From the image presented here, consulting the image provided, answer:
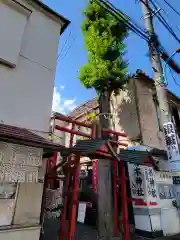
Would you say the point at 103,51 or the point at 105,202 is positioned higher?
the point at 103,51

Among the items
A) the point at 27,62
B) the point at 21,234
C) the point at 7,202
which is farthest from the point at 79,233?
the point at 27,62

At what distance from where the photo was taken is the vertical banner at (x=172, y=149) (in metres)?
7.92

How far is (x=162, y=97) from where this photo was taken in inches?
368

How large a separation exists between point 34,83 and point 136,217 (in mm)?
7878

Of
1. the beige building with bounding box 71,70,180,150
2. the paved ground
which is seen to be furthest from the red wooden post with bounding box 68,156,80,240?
the beige building with bounding box 71,70,180,150

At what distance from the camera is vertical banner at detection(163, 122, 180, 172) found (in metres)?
7.92

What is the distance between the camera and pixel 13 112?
6355 mm

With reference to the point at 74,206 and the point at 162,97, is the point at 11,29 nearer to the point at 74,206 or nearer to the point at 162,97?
the point at 74,206

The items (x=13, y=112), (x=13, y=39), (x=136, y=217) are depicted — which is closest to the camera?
(x=13, y=112)

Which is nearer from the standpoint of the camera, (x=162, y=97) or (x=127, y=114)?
(x=162, y=97)

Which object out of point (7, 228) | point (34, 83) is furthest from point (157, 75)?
point (7, 228)

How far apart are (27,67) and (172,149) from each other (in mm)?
6739

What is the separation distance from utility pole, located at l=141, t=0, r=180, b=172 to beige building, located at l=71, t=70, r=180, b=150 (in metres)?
2.31

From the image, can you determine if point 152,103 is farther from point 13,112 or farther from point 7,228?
point 7,228
